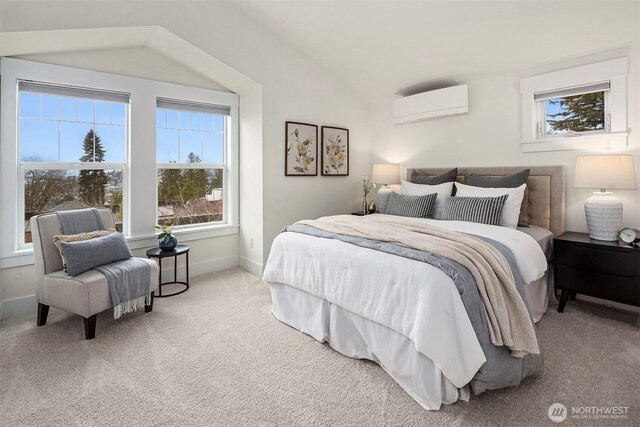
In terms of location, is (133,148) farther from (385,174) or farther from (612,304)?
(612,304)

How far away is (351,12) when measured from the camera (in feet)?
10.7

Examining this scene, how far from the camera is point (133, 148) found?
351cm

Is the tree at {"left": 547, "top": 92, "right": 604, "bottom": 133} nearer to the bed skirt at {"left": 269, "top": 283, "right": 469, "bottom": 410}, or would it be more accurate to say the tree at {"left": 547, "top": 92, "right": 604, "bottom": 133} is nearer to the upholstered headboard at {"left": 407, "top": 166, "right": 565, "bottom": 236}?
the upholstered headboard at {"left": 407, "top": 166, "right": 565, "bottom": 236}

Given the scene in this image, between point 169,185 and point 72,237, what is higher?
point 169,185

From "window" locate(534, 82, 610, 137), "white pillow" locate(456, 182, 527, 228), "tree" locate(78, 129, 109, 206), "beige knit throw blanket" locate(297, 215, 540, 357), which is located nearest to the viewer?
"beige knit throw blanket" locate(297, 215, 540, 357)

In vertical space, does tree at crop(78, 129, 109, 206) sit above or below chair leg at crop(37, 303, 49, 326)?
above

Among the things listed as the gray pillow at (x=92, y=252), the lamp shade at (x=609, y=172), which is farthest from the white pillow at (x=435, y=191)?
the gray pillow at (x=92, y=252)

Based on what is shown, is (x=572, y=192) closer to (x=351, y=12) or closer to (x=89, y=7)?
(x=351, y=12)

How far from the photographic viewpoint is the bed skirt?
1748 mm

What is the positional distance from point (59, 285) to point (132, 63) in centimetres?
227

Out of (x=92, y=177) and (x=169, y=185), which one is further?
(x=169, y=185)

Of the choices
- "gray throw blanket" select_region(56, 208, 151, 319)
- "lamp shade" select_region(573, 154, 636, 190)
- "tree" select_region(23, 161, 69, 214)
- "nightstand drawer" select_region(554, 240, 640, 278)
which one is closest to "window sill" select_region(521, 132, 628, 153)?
"lamp shade" select_region(573, 154, 636, 190)

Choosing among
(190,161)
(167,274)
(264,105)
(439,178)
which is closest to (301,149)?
(264,105)

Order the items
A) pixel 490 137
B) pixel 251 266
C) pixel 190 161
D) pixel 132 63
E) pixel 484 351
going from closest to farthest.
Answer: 1. pixel 484 351
2. pixel 132 63
3. pixel 490 137
4. pixel 190 161
5. pixel 251 266
